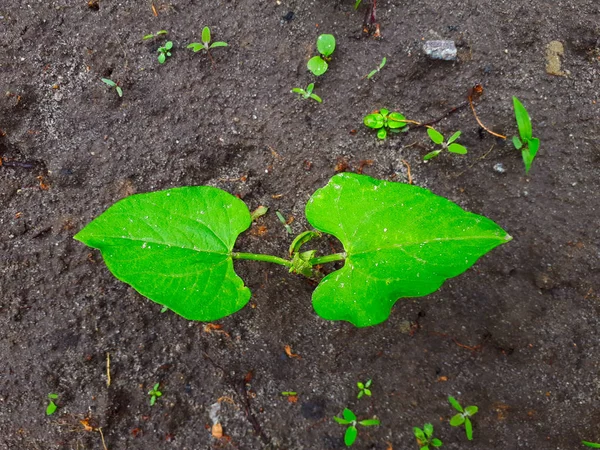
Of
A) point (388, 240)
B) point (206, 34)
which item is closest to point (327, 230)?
point (388, 240)

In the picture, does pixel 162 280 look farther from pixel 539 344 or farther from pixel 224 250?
pixel 539 344

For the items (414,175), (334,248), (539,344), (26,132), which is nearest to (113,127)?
(26,132)

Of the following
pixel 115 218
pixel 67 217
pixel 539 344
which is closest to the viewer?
pixel 115 218

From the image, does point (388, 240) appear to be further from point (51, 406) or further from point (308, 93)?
point (51, 406)

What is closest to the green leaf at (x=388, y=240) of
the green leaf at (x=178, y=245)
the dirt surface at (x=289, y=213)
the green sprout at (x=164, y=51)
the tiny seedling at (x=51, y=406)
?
the green leaf at (x=178, y=245)

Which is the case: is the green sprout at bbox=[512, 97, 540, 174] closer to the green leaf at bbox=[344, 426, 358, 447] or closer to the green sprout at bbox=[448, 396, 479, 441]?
the green sprout at bbox=[448, 396, 479, 441]

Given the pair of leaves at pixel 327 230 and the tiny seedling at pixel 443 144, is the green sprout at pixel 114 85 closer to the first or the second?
the pair of leaves at pixel 327 230

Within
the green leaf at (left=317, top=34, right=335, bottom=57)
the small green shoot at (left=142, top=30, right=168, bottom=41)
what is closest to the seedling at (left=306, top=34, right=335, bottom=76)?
the green leaf at (left=317, top=34, right=335, bottom=57)
